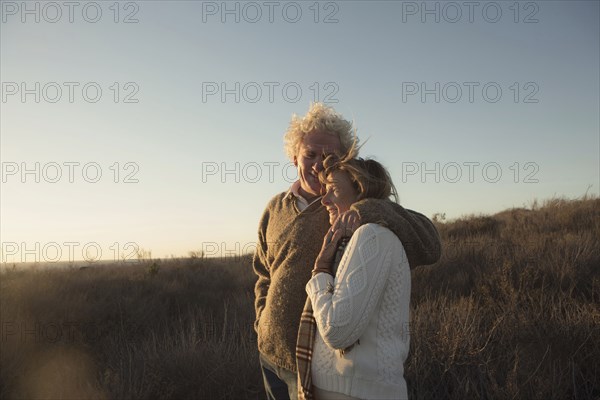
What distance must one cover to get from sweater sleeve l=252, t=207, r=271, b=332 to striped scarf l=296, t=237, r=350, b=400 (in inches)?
42.5

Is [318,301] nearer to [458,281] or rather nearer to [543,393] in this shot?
[543,393]

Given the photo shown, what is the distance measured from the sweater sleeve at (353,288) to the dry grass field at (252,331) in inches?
107

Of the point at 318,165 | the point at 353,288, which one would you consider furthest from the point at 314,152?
the point at 353,288

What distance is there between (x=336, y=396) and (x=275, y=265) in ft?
3.39

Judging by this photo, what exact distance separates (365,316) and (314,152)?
1241 mm

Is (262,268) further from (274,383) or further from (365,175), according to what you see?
(365,175)

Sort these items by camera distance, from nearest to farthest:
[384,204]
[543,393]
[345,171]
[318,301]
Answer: [318,301] < [384,204] < [345,171] < [543,393]

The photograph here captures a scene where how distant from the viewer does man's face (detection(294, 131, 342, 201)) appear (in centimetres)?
277

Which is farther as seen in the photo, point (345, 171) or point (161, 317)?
point (161, 317)

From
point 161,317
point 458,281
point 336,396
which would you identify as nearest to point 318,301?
point 336,396

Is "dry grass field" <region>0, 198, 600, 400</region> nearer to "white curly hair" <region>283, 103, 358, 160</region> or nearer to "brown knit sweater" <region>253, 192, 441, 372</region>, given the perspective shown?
"brown knit sweater" <region>253, 192, 441, 372</region>

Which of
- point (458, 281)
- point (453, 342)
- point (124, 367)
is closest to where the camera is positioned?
point (453, 342)

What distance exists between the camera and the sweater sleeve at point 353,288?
5.75ft

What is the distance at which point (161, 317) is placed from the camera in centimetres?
809
